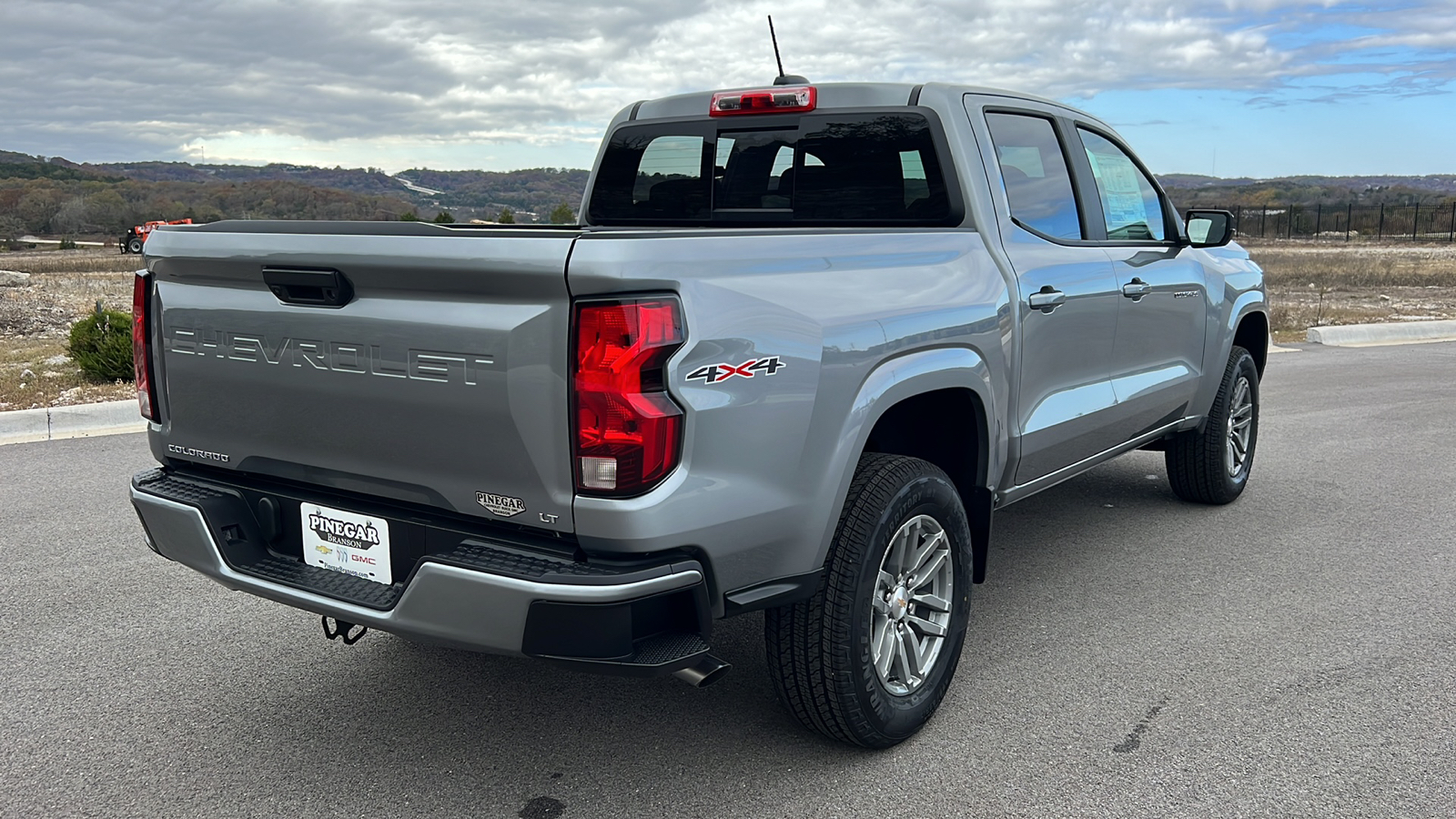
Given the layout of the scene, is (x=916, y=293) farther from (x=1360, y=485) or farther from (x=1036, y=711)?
(x=1360, y=485)

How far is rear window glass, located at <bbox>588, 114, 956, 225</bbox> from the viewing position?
13.2ft

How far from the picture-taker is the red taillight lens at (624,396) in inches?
96.5

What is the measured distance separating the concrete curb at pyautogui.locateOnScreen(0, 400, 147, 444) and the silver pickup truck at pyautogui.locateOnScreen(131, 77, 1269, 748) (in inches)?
201

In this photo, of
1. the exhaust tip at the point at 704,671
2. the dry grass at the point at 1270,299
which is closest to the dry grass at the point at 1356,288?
the dry grass at the point at 1270,299

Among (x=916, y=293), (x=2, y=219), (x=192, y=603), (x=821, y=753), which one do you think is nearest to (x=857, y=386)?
(x=916, y=293)

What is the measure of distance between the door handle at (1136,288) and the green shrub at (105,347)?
848cm

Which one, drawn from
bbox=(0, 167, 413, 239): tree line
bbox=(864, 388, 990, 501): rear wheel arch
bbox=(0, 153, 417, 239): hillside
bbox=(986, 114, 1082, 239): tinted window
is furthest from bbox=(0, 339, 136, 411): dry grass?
bbox=(0, 167, 413, 239): tree line

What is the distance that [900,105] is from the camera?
4.02 m

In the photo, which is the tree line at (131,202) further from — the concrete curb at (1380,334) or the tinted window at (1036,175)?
the tinted window at (1036,175)

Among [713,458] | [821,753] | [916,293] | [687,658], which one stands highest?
[916,293]

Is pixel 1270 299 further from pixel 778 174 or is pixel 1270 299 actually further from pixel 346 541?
pixel 346 541

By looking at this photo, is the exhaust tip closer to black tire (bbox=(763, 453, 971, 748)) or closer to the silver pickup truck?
the silver pickup truck

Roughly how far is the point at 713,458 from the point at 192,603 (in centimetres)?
291

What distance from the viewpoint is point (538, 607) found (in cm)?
250
